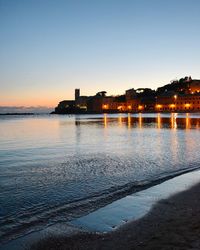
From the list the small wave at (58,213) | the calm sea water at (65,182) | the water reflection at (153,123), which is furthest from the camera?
the water reflection at (153,123)

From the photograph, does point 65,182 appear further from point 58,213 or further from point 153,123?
point 153,123

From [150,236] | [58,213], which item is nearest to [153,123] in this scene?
[58,213]

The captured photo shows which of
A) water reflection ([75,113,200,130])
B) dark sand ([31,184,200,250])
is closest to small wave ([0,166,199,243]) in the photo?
dark sand ([31,184,200,250])

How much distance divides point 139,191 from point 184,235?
4.15 metres

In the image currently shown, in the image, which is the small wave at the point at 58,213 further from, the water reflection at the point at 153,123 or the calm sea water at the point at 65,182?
the water reflection at the point at 153,123

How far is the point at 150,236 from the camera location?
244 inches

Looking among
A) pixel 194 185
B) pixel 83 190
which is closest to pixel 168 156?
pixel 194 185

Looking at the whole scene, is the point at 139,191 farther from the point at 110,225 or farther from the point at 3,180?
the point at 3,180

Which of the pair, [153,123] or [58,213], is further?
[153,123]

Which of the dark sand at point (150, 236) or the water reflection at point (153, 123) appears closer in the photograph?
the dark sand at point (150, 236)

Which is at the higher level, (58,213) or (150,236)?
(150,236)

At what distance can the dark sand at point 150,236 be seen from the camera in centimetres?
579

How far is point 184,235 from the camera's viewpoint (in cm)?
611

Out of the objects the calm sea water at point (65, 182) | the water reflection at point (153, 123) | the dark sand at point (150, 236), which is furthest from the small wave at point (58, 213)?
the water reflection at point (153, 123)
